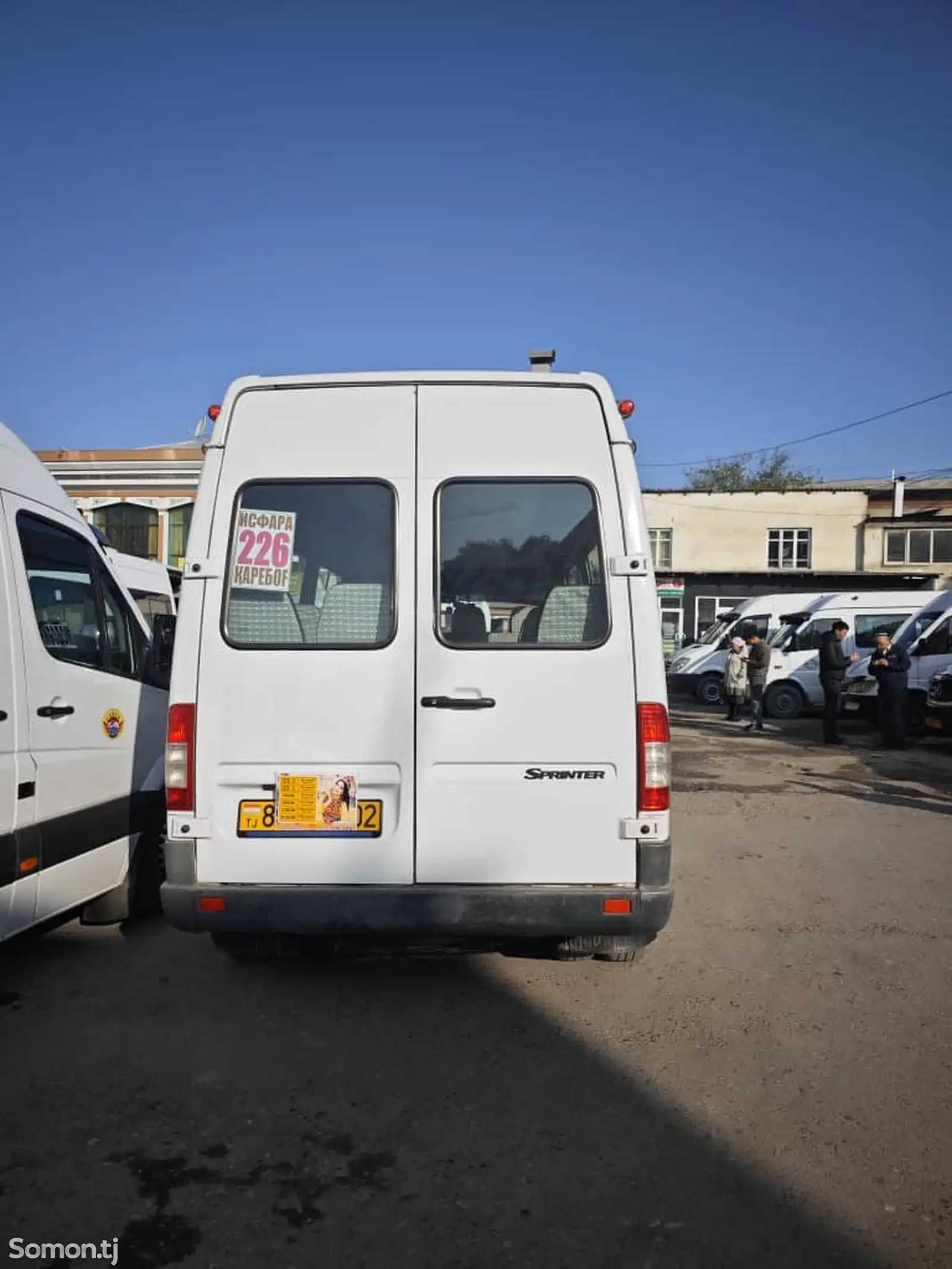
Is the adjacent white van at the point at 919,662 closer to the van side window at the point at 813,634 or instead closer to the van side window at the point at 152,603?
the van side window at the point at 813,634

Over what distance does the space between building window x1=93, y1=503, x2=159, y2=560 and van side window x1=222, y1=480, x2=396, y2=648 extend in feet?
94.6

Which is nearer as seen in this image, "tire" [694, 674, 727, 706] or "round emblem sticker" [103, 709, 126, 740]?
"round emblem sticker" [103, 709, 126, 740]

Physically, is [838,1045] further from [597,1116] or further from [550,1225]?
[550,1225]

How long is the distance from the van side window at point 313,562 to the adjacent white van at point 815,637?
1783cm

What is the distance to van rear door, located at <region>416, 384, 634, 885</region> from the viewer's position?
3.87 metres

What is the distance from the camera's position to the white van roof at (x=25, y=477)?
435 centimetres

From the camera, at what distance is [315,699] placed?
12.7 ft

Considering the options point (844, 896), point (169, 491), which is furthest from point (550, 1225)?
point (169, 491)

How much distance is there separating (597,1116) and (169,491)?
99.9ft

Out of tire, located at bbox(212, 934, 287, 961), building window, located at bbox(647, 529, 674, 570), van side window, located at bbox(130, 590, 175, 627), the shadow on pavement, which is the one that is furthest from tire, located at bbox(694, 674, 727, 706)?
tire, located at bbox(212, 934, 287, 961)

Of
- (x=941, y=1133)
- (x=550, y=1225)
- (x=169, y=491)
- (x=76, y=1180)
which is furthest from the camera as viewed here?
(x=169, y=491)

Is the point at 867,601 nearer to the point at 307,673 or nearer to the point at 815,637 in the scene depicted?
the point at 815,637

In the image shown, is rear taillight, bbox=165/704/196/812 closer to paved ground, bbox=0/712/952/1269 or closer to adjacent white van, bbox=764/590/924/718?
paved ground, bbox=0/712/952/1269

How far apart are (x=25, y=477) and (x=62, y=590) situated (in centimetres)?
57
